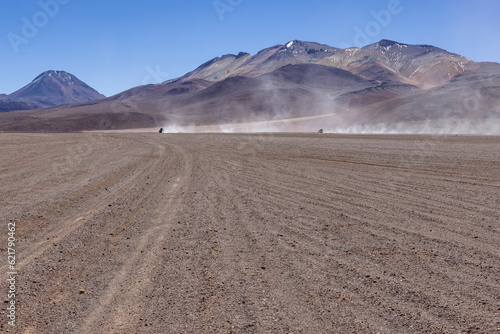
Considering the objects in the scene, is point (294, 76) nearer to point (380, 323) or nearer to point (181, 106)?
point (181, 106)

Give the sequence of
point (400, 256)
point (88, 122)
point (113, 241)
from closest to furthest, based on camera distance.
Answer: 1. point (400, 256)
2. point (113, 241)
3. point (88, 122)

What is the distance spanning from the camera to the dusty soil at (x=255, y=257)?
4.36 meters

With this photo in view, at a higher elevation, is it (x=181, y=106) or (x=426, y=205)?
(x=181, y=106)

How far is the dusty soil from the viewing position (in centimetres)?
436

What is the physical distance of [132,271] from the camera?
5.54m

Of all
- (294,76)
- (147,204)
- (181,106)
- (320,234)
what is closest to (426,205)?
(320,234)

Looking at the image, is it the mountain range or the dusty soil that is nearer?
the dusty soil

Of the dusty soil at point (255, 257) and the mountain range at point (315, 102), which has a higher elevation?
the mountain range at point (315, 102)

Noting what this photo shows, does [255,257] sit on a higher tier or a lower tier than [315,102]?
lower

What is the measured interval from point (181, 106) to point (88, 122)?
4816cm

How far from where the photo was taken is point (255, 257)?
610cm

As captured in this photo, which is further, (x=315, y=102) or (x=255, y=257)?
(x=315, y=102)

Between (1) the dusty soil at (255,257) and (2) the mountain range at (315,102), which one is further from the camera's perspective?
(2) the mountain range at (315,102)

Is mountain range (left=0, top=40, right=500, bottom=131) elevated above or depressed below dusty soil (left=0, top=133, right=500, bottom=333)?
above
